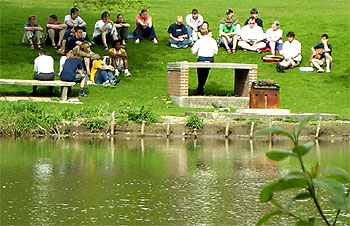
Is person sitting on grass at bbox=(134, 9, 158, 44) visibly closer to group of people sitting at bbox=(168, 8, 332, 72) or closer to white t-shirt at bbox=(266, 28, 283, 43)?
group of people sitting at bbox=(168, 8, 332, 72)

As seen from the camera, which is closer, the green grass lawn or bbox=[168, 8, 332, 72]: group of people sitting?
the green grass lawn

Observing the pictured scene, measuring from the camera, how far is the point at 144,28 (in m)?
29.8

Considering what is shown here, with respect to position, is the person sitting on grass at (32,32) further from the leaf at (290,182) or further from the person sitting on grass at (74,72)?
the leaf at (290,182)

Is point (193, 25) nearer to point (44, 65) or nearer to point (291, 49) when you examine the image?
point (291, 49)

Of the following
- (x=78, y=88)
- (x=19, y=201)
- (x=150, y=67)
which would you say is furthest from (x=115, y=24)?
(x=19, y=201)

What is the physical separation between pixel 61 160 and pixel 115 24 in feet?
39.2

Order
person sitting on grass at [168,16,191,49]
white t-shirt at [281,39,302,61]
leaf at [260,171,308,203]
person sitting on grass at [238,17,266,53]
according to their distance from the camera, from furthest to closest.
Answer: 1. person sitting on grass at [168,16,191,49]
2. person sitting on grass at [238,17,266,53]
3. white t-shirt at [281,39,302,61]
4. leaf at [260,171,308,203]

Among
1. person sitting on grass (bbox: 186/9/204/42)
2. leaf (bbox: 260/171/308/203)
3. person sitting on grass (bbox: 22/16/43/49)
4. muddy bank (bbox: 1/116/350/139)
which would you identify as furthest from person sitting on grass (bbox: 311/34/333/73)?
leaf (bbox: 260/171/308/203)

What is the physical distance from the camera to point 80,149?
19359mm

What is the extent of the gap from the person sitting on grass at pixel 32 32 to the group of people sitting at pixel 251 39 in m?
4.32

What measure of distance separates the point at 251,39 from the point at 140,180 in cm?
1466

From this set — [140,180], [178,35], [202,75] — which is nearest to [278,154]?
[140,180]

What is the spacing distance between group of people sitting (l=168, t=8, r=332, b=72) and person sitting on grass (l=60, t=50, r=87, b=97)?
543 centimetres

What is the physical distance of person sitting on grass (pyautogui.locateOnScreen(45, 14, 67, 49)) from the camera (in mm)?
A: 27984
